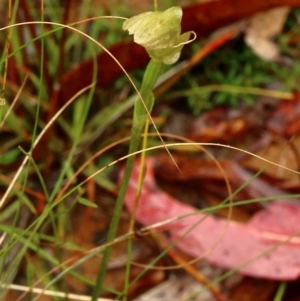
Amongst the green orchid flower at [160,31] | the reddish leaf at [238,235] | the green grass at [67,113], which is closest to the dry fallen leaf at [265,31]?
the green grass at [67,113]

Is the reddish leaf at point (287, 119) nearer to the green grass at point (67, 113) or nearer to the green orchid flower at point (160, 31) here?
the green grass at point (67, 113)

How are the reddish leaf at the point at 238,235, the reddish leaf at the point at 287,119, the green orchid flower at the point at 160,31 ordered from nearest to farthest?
the green orchid flower at the point at 160,31 → the reddish leaf at the point at 238,235 → the reddish leaf at the point at 287,119

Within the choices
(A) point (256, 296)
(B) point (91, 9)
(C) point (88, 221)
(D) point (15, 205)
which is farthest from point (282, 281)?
(B) point (91, 9)

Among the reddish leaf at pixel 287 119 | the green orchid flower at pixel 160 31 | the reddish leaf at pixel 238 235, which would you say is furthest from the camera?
the reddish leaf at pixel 287 119

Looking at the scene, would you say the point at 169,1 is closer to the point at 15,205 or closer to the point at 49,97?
the point at 49,97

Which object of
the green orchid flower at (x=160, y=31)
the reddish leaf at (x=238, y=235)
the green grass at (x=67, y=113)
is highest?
the green orchid flower at (x=160, y=31)

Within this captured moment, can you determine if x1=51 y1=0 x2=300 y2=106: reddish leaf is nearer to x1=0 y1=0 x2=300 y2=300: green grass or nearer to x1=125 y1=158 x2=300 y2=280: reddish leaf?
x1=0 y1=0 x2=300 y2=300: green grass

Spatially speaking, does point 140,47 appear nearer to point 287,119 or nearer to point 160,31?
point 287,119
